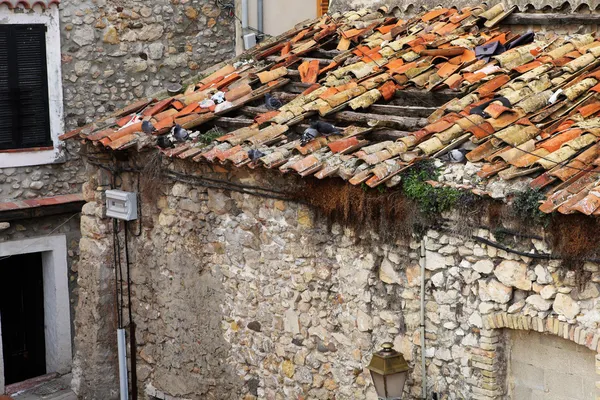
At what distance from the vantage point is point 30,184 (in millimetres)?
12844

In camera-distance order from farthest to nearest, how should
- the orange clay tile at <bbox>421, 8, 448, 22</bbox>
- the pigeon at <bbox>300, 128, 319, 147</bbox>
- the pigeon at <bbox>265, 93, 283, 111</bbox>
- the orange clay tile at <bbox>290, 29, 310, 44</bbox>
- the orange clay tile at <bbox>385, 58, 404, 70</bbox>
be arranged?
the orange clay tile at <bbox>290, 29, 310, 44</bbox> → the orange clay tile at <bbox>421, 8, 448, 22</bbox> → the pigeon at <bbox>265, 93, 283, 111</bbox> → the orange clay tile at <bbox>385, 58, 404, 70</bbox> → the pigeon at <bbox>300, 128, 319, 147</bbox>

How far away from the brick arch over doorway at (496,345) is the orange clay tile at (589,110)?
5.29ft

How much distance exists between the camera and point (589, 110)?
319 inches

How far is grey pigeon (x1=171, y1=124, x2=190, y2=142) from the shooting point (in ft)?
32.8

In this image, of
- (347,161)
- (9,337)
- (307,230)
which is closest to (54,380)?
(9,337)

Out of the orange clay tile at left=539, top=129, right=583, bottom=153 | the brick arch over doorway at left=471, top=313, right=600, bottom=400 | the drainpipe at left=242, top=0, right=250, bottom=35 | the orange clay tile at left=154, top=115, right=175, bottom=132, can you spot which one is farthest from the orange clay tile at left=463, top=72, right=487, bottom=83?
the drainpipe at left=242, top=0, right=250, bottom=35

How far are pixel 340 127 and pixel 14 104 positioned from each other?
4903 millimetres

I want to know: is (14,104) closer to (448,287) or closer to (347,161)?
(347,161)

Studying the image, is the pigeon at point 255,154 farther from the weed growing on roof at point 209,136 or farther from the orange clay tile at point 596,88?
the orange clay tile at point 596,88

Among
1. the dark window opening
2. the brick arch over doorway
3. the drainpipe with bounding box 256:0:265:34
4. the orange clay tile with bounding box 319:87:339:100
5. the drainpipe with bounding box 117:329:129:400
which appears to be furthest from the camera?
the drainpipe with bounding box 256:0:265:34

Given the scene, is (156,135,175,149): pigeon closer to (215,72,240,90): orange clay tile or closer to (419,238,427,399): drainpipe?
(215,72,240,90): orange clay tile

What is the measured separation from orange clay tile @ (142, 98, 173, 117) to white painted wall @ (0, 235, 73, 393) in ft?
9.91

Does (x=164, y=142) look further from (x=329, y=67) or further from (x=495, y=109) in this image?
(x=495, y=109)

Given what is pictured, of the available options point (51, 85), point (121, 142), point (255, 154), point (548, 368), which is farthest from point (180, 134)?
point (548, 368)
